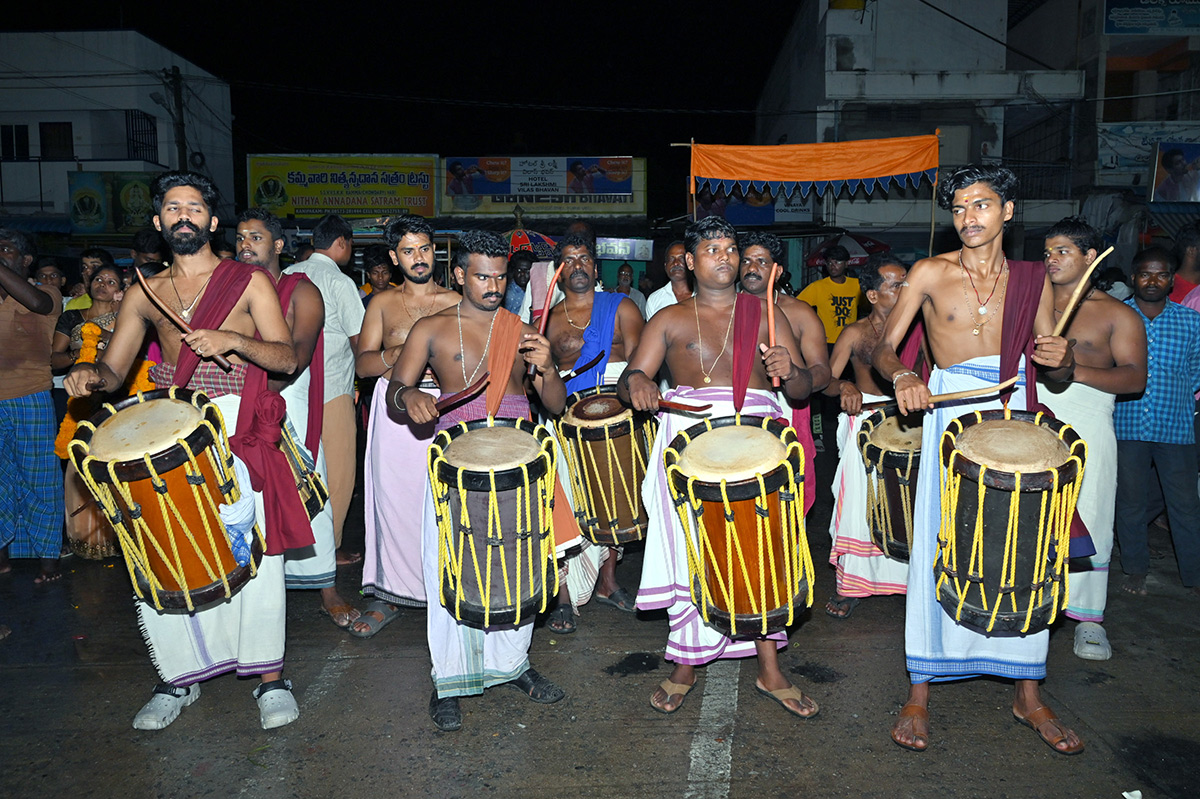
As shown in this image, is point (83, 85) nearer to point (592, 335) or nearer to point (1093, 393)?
point (592, 335)

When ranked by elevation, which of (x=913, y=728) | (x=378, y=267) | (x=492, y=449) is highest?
(x=378, y=267)

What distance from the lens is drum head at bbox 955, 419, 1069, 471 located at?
126 inches

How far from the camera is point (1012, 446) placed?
3279 mm

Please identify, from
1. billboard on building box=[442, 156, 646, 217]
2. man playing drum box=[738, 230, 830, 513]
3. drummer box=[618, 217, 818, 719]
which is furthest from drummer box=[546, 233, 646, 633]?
billboard on building box=[442, 156, 646, 217]

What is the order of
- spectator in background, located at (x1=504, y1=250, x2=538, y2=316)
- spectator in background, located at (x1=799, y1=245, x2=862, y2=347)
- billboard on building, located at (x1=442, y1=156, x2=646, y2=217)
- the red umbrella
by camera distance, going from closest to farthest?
spectator in background, located at (x1=504, y1=250, x2=538, y2=316)
spectator in background, located at (x1=799, y1=245, x2=862, y2=347)
the red umbrella
billboard on building, located at (x1=442, y1=156, x2=646, y2=217)

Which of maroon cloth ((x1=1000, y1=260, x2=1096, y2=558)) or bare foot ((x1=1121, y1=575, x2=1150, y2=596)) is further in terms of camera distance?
bare foot ((x1=1121, y1=575, x2=1150, y2=596))

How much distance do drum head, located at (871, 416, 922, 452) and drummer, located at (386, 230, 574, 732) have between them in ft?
5.43

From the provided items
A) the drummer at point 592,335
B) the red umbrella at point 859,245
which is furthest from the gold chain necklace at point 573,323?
the red umbrella at point 859,245

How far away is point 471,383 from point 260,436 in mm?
971

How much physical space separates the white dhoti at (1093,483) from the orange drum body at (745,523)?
1.90 metres

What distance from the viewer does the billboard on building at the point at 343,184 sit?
75.0ft

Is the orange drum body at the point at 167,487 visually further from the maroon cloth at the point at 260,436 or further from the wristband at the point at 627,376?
the wristband at the point at 627,376

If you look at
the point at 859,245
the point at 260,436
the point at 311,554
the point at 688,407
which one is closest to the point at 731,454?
the point at 688,407

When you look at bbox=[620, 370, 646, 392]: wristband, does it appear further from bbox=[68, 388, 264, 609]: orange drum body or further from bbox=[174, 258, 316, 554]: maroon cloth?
bbox=[68, 388, 264, 609]: orange drum body
